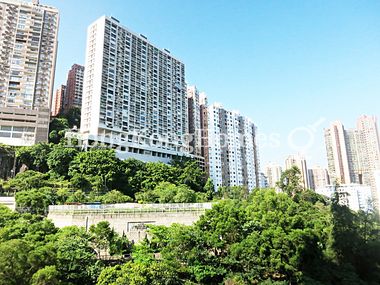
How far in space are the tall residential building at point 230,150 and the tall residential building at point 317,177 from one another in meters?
20.7

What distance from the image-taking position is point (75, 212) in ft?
68.4

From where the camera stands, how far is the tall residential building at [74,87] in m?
63.6

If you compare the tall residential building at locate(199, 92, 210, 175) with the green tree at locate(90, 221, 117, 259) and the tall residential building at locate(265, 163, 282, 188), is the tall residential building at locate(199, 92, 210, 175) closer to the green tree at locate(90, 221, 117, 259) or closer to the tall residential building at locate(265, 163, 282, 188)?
the tall residential building at locate(265, 163, 282, 188)

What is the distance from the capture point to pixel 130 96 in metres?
46.5

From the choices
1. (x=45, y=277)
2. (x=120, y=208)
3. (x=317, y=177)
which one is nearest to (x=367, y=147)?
(x=317, y=177)

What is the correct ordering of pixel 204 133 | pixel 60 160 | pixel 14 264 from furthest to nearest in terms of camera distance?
pixel 204 133 → pixel 60 160 → pixel 14 264

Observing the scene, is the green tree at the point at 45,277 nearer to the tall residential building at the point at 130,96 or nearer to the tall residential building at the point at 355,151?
the tall residential building at the point at 130,96

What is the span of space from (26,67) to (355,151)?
60.3 metres

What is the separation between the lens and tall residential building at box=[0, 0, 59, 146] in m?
40.4

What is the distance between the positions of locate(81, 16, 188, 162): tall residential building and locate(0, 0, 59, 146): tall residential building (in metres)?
6.51

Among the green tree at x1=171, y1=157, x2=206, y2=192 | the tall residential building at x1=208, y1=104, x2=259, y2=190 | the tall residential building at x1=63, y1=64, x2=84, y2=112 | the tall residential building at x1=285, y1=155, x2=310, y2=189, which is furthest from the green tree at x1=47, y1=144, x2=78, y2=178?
the tall residential building at x1=285, y1=155, x2=310, y2=189

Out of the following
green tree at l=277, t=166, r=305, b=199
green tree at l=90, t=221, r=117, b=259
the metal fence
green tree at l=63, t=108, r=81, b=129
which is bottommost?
green tree at l=90, t=221, r=117, b=259

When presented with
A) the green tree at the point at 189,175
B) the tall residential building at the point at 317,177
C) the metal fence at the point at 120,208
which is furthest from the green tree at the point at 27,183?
the tall residential building at the point at 317,177

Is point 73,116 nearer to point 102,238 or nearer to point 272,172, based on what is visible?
point 102,238
